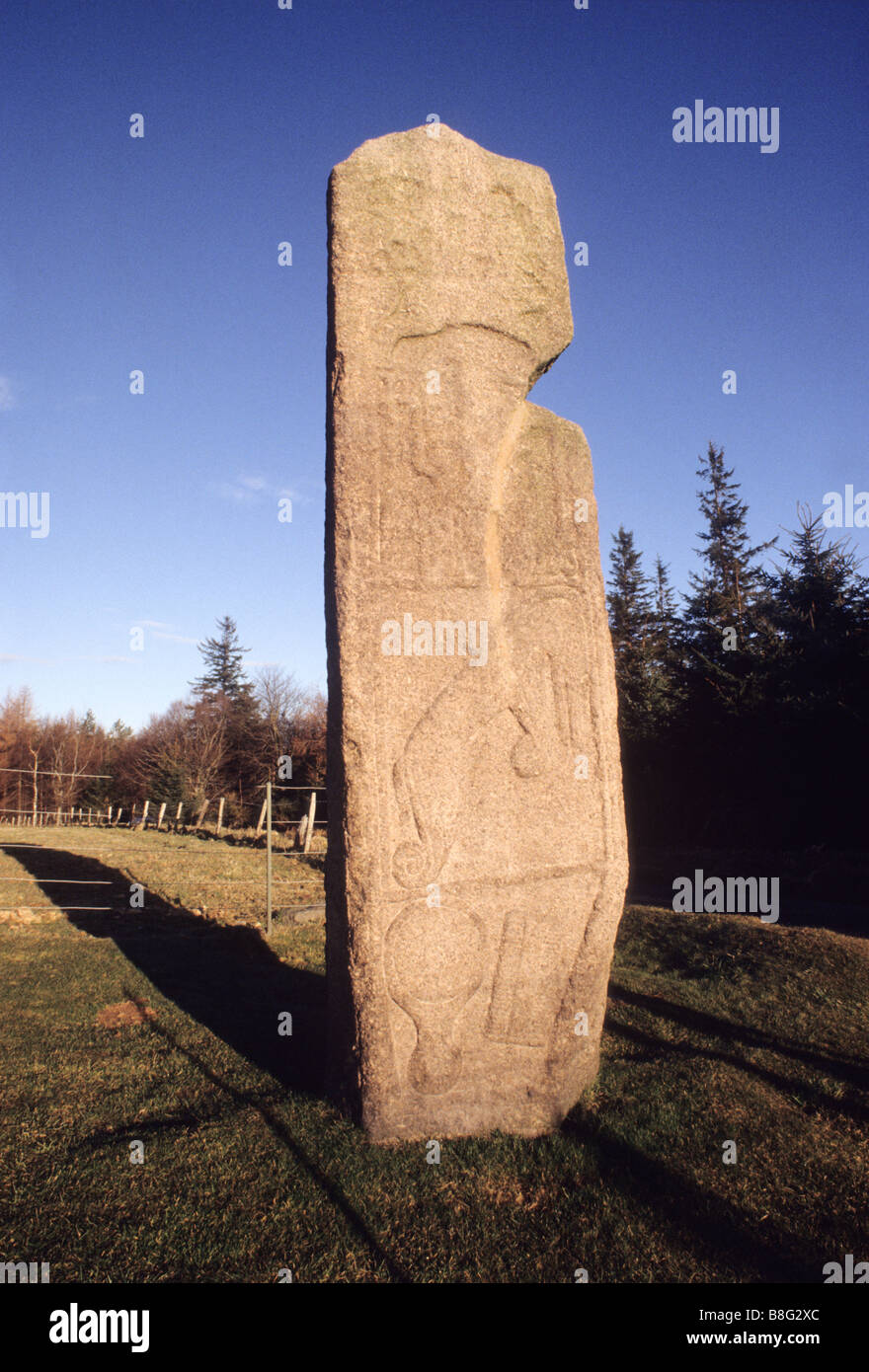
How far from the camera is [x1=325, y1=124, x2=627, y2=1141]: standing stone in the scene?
177 inches

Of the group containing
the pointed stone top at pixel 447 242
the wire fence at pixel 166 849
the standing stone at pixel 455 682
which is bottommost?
the wire fence at pixel 166 849

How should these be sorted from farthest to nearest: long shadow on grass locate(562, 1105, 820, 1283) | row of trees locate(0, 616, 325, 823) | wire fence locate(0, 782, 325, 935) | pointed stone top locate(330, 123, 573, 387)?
row of trees locate(0, 616, 325, 823) → wire fence locate(0, 782, 325, 935) → pointed stone top locate(330, 123, 573, 387) → long shadow on grass locate(562, 1105, 820, 1283)

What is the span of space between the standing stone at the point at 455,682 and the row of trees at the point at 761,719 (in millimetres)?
12061

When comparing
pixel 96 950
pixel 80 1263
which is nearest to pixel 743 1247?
pixel 80 1263

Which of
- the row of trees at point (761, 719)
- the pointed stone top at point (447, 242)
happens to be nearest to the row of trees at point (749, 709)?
the row of trees at point (761, 719)

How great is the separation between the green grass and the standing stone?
509 mm

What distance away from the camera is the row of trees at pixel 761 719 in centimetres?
1636

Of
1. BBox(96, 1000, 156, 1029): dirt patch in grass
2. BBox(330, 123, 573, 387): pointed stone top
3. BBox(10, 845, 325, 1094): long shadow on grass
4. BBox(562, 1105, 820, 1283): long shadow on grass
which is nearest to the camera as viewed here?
BBox(562, 1105, 820, 1283): long shadow on grass

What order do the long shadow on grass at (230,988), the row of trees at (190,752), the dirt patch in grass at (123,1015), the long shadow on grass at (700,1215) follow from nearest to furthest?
the long shadow on grass at (700,1215), the long shadow on grass at (230,988), the dirt patch in grass at (123,1015), the row of trees at (190,752)

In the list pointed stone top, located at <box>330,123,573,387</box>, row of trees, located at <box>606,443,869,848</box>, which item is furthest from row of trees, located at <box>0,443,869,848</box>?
pointed stone top, located at <box>330,123,573,387</box>

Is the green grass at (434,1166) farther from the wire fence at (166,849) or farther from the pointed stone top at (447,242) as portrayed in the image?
the pointed stone top at (447,242)

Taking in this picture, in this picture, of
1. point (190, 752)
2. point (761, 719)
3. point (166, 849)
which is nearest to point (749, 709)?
point (761, 719)

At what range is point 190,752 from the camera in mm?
39469

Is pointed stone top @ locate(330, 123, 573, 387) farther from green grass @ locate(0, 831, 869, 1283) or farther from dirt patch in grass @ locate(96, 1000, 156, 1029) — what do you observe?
dirt patch in grass @ locate(96, 1000, 156, 1029)
